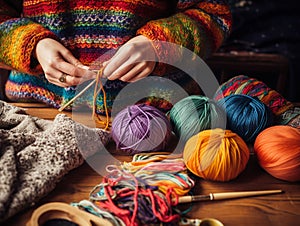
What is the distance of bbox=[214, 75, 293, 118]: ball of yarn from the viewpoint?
815mm

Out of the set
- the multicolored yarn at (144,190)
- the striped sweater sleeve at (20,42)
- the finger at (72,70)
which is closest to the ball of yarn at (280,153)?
the multicolored yarn at (144,190)

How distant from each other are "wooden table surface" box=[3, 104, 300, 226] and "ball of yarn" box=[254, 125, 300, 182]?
0.8 inches

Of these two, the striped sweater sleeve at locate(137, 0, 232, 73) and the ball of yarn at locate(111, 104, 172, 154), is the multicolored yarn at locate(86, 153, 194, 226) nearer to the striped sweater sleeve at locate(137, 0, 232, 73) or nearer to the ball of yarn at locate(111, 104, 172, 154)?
the ball of yarn at locate(111, 104, 172, 154)

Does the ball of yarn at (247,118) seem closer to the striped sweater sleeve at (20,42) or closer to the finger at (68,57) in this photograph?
the finger at (68,57)

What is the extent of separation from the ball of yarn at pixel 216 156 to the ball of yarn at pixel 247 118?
0.32 ft

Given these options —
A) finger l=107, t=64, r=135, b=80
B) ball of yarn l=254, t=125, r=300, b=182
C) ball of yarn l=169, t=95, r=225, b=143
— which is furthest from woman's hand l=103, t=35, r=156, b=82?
ball of yarn l=254, t=125, r=300, b=182

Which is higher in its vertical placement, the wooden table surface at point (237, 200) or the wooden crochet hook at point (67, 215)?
the wooden crochet hook at point (67, 215)

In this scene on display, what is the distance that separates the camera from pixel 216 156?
0.60 meters

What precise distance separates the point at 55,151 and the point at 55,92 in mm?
312

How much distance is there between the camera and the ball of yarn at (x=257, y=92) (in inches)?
32.1

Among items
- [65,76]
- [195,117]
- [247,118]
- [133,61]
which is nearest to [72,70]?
[65,76]

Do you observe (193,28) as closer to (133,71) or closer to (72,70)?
(133,71)

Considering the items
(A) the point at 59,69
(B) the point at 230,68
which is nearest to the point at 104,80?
(A) the point at 59,69

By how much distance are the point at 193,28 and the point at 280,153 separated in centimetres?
33
